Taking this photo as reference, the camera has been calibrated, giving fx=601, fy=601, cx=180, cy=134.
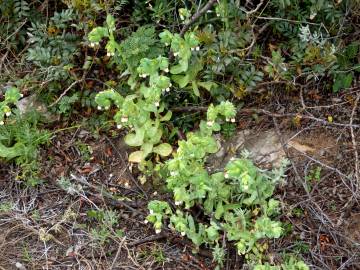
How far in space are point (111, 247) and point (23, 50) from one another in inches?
60.0

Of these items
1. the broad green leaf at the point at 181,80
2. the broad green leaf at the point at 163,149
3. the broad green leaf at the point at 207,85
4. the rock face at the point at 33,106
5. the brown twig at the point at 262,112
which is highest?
the broad green leaf at the point at 181,80

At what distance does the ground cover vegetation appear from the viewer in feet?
10.5

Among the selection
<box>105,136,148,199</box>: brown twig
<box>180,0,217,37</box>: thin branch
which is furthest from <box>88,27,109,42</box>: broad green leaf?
<box>105,136,148,199</box>: brown twig

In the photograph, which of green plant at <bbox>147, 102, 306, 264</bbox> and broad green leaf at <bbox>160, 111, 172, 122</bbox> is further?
broad green leaf at <bbox>160, 111, 172, 122</bbox>

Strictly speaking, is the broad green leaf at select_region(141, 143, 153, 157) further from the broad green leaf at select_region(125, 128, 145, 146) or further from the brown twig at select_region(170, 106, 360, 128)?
the brown twig at select_region(170, 106, 360, 128)

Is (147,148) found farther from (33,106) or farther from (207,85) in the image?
(33,106)

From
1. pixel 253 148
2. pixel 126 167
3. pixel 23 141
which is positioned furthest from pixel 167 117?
pixel 23 141

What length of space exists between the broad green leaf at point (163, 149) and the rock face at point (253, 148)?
0.26m

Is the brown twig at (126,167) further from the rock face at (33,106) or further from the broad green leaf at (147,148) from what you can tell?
the rock face at (33,106)

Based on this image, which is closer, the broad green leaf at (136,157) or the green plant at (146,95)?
the green plant at (146,95)

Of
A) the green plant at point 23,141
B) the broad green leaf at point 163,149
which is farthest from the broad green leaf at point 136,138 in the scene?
the green plant at point 23,141

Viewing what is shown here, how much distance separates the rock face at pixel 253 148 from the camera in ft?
11.6

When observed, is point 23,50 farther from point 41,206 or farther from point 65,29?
point 41,206

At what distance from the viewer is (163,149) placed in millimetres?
3582
